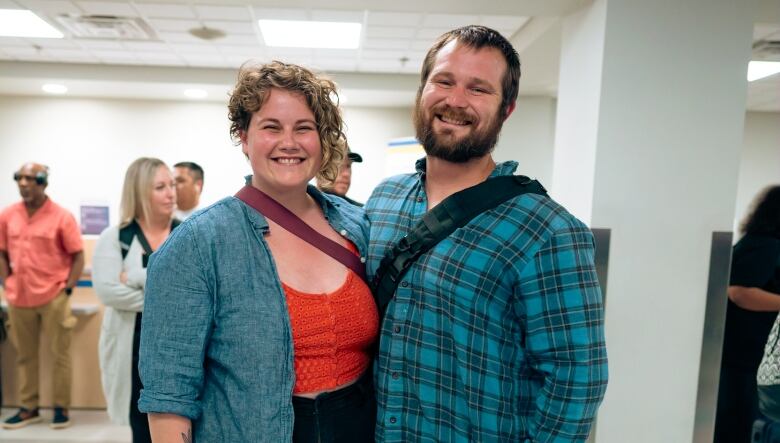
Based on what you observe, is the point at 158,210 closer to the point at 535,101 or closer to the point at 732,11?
the point at 732,11

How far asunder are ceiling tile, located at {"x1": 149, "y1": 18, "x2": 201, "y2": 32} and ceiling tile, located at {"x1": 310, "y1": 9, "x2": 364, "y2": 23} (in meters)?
0.99

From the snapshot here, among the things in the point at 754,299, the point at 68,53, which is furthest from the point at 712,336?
the point at 68,53

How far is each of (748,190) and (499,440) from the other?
6.77 m

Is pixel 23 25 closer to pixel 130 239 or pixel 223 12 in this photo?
pixel 223 12

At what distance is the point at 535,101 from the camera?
217 inches

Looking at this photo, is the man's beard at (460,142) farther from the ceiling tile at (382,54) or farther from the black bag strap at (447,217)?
the ceiling tile at (382,54)

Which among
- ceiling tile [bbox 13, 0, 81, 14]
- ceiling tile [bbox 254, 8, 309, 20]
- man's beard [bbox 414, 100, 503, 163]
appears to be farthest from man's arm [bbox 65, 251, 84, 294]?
man's beard [bbox 414, 100, 503, 163]

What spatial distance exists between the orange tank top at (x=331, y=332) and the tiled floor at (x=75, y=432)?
9.89 ft

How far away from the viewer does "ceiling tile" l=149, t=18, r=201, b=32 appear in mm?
3812

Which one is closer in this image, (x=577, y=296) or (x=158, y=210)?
(x=577, y=296)

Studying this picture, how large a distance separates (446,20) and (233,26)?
1.73 m

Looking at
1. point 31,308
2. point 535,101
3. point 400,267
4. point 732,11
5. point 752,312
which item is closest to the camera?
point 400,267

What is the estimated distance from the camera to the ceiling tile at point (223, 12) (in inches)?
139

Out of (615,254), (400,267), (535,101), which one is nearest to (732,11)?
(615,254)
